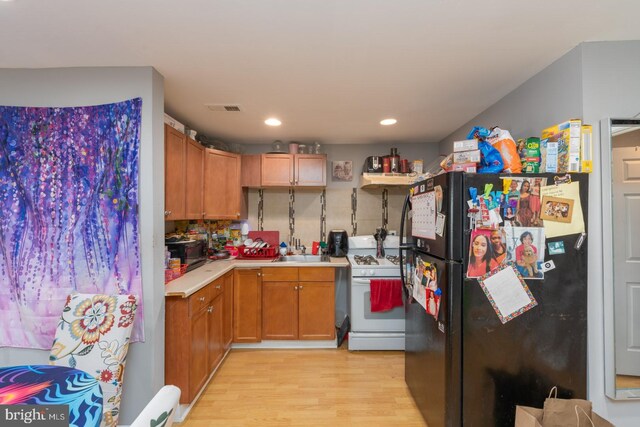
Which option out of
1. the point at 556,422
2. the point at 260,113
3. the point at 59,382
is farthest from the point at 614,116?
the point at 59,382

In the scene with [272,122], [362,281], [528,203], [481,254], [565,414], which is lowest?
[565,414]

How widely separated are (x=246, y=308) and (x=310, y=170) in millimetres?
1690

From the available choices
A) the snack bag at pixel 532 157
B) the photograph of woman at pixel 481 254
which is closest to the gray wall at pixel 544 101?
the snack bag at pixel 532 157

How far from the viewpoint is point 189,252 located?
2742 mm

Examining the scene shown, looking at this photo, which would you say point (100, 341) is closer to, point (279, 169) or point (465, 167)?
point (465, 167)

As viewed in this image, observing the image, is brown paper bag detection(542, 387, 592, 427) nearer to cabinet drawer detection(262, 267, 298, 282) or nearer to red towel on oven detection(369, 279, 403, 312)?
red towel on oven detection(369, 279, 403, 312)

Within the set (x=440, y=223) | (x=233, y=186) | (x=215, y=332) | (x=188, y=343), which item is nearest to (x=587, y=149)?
(x=440, y=223)

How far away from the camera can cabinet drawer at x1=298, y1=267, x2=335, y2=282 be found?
300 cm

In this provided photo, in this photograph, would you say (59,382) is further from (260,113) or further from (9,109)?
(260,113)

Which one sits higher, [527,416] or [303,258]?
[303,258]

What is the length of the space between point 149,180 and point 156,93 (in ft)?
1.87

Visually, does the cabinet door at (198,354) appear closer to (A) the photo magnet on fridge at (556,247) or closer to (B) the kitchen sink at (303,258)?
(B) the kitchen sink at (303,258)

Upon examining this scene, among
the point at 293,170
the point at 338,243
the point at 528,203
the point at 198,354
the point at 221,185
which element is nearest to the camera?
the point at 528,203

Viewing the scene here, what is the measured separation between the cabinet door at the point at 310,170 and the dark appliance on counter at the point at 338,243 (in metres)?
0.64
